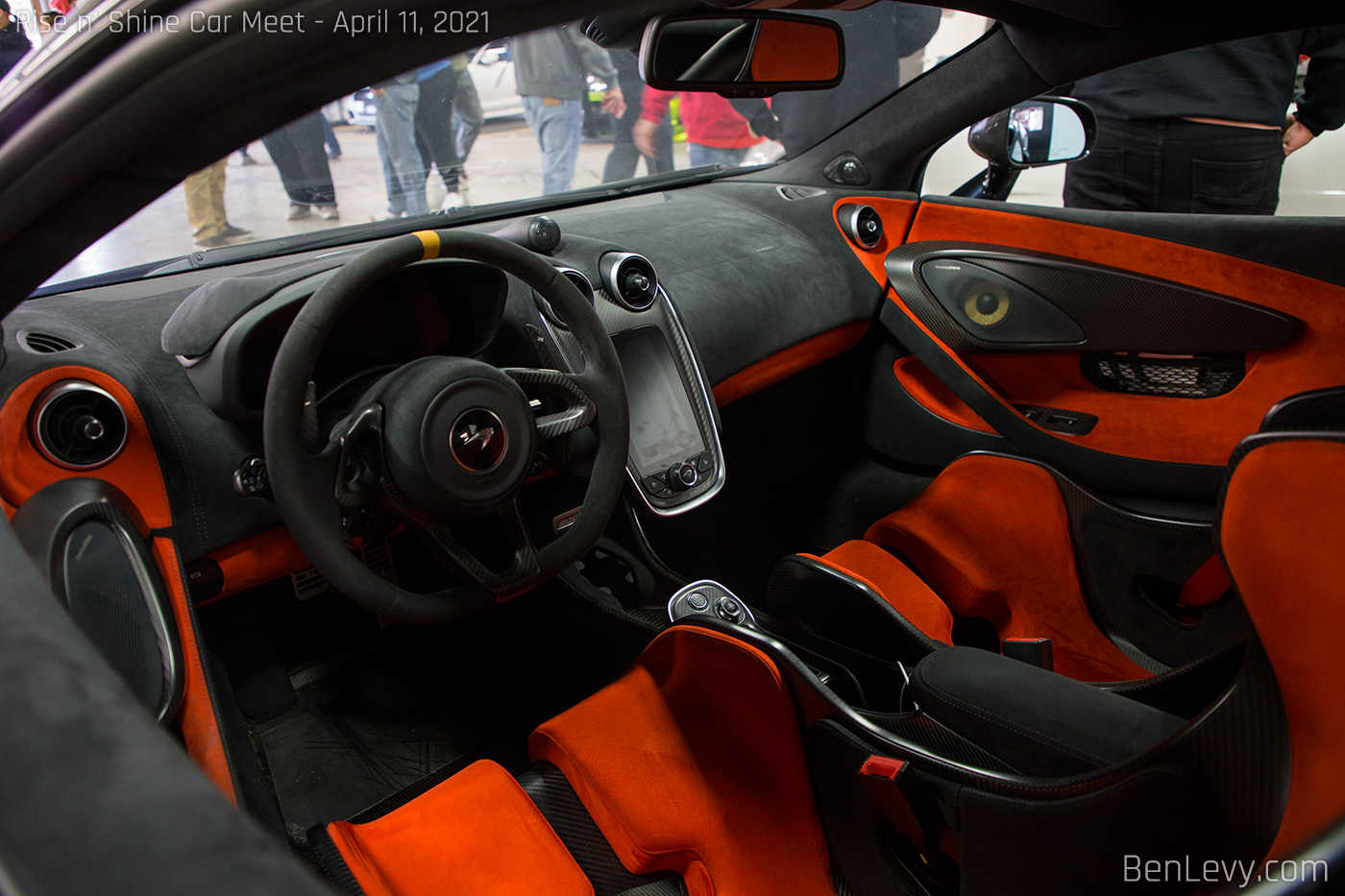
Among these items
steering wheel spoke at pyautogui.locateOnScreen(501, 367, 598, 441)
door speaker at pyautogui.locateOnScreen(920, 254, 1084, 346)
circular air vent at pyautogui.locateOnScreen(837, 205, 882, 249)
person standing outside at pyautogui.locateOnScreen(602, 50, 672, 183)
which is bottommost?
door speaker at pyautogui.locateOnScreen(920, 254, 1084, 346)

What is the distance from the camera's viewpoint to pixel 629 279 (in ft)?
5.42

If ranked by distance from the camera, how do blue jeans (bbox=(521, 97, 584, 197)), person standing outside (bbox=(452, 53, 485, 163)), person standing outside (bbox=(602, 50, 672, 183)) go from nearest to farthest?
person standing outside (bbox=(452, 53, 485, 163)) → person standing outside (bbox=(602, 50, 672, 183)) → blue jeans (bbox=(521, 97, 584, 197))

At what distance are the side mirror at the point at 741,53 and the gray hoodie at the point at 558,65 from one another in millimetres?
846

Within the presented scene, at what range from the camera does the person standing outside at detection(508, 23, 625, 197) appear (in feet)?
8.23

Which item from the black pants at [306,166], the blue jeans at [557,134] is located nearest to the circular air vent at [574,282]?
the black pants at [306,166]

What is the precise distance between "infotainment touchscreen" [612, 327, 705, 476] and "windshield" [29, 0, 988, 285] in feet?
1.78

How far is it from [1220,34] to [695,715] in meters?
1.42

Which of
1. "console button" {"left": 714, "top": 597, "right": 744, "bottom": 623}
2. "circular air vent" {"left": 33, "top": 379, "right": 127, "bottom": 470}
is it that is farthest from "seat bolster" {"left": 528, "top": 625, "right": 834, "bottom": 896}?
"circular air vent" {"left": 33, "top": 379, "right": 127, "bottom": 470}

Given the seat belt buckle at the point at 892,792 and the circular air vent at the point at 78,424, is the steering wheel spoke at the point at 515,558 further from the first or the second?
the seat belt buckle at the point at 892,792

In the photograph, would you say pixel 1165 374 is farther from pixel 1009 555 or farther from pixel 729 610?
pixel 729 610

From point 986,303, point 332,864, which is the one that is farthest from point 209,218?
point 986,303

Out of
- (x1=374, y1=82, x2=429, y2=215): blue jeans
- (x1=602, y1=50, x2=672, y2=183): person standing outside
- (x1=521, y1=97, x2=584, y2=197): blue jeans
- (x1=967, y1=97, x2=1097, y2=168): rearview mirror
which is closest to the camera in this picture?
(x1=967, y1=97, x2=1097, y2=168): rearview mirror

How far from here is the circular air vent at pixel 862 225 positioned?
6.62ft

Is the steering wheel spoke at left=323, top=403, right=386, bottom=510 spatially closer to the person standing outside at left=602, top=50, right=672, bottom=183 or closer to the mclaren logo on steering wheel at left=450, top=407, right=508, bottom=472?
Result: the mclaren logo on steering wheel at left=450, top=407, right=508, bottom=472
